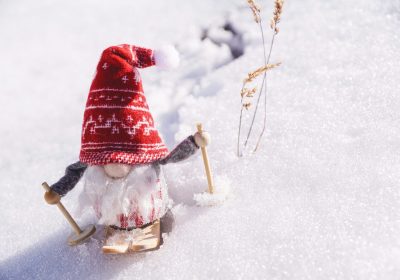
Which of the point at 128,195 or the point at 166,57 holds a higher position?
the point at 166,57

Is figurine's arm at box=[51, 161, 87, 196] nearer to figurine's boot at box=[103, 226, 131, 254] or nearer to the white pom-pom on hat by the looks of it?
figurine's boot at box=[103, 226, 131, 254]

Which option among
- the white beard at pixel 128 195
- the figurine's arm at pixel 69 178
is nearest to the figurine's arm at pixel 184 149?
the white beard at pixel 128 195

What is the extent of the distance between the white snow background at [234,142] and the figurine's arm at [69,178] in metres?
0.26

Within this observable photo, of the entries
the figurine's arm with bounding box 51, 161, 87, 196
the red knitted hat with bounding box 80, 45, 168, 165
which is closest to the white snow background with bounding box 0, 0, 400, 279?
the figurine's arm with bounding box 51, 161, 87, 196

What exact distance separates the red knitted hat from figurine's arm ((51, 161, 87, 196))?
5.6 inches

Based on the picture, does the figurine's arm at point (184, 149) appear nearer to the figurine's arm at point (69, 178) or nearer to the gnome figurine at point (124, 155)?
the gnome figurine at point (124, 155)

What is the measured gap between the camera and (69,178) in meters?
1.73

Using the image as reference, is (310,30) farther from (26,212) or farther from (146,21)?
(26,212)

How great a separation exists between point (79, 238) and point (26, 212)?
17.5 inches

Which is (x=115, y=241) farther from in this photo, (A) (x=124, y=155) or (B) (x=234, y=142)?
(B) (x=234, y=142)

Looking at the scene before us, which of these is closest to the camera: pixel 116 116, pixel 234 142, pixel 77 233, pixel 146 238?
pixel 116 116

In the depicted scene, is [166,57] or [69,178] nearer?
[166,57]

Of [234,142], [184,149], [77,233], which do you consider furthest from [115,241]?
[234,142]

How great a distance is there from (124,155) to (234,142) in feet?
2.10
